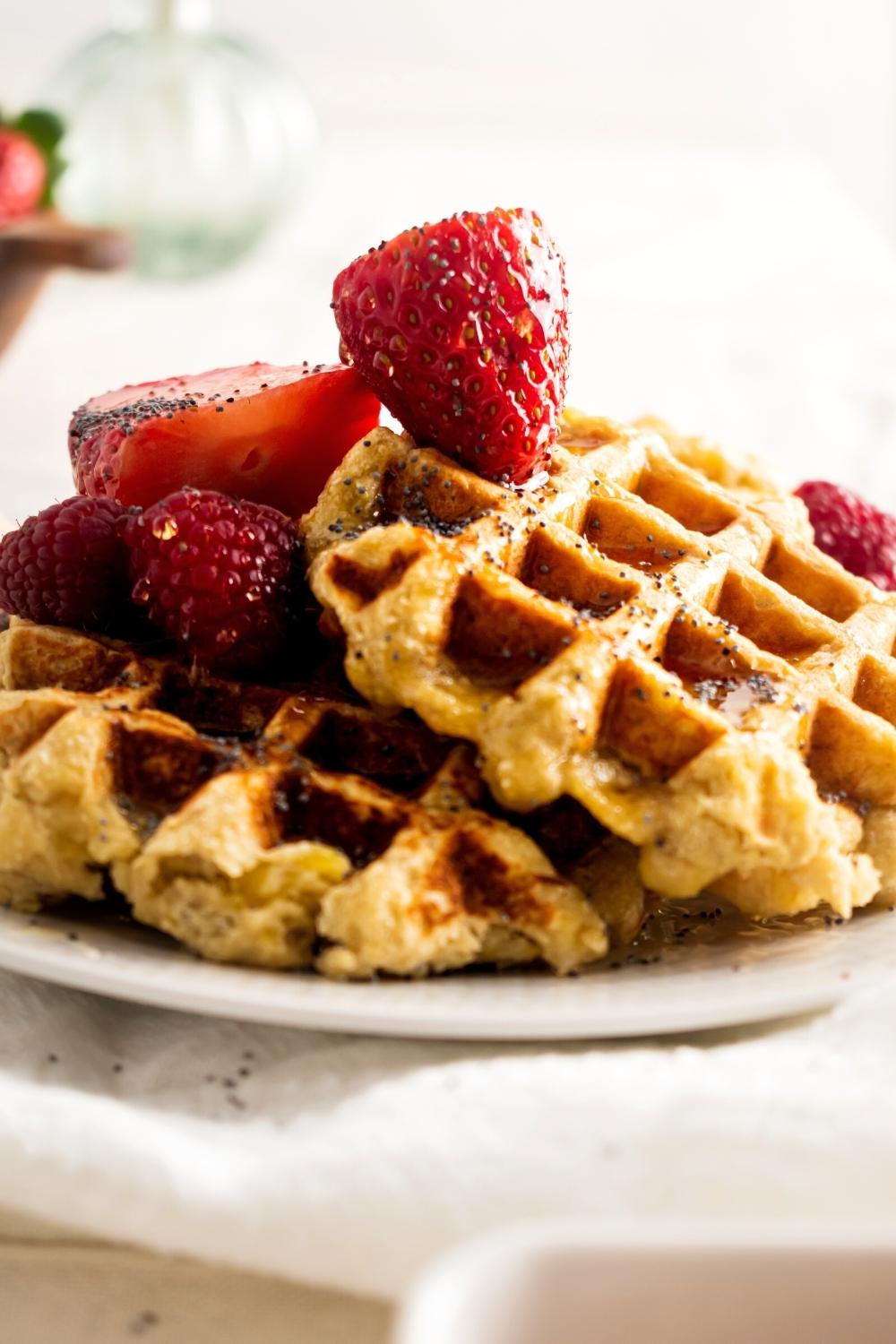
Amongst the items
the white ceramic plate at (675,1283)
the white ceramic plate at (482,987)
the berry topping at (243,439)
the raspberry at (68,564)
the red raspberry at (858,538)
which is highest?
the berry topping at (243,439)

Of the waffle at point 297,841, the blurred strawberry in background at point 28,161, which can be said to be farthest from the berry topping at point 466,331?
the blurred strawberry in background at point 28,161

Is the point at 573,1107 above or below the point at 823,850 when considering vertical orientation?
below

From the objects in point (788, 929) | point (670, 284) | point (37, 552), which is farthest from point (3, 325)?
point (670, 284)

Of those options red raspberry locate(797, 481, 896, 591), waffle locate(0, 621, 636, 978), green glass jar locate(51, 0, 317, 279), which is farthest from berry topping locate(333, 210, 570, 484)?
green glass jar locate(51, 0, 317, 279)

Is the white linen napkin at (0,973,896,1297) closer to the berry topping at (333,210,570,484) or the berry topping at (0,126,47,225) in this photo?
the berry topping at (333,210,570,484)

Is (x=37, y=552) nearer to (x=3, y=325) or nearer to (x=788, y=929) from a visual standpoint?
(x=788, y=929)

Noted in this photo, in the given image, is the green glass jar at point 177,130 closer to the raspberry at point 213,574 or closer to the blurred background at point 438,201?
the blurred background at point 438,201
